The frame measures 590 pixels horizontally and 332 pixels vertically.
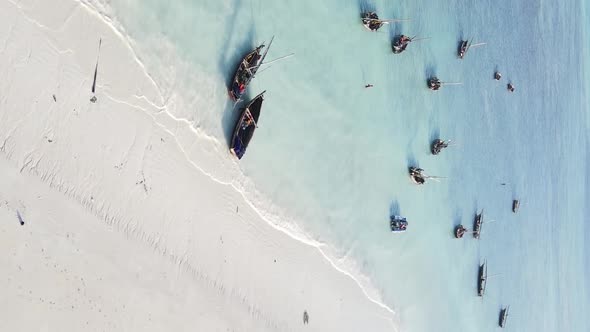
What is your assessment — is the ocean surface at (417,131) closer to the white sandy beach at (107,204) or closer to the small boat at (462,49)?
the small boat at (462,49)

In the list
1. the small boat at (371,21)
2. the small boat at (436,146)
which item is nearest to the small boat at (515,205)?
the small boat at (436,146)

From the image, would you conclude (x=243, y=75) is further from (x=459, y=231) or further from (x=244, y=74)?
(x=459, y=231)

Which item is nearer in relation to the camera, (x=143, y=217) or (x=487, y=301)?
(x=143, y=217)

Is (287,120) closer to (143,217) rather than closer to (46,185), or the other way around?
(143,217)

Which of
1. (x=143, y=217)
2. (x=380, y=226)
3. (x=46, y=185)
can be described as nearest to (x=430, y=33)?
(x=380, y=226)

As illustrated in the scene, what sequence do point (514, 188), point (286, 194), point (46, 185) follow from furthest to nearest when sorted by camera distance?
point (514, 188) → point (286, 194) → point (46, 185)

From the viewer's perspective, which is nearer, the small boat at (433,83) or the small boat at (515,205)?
the small boat at (433,83)
